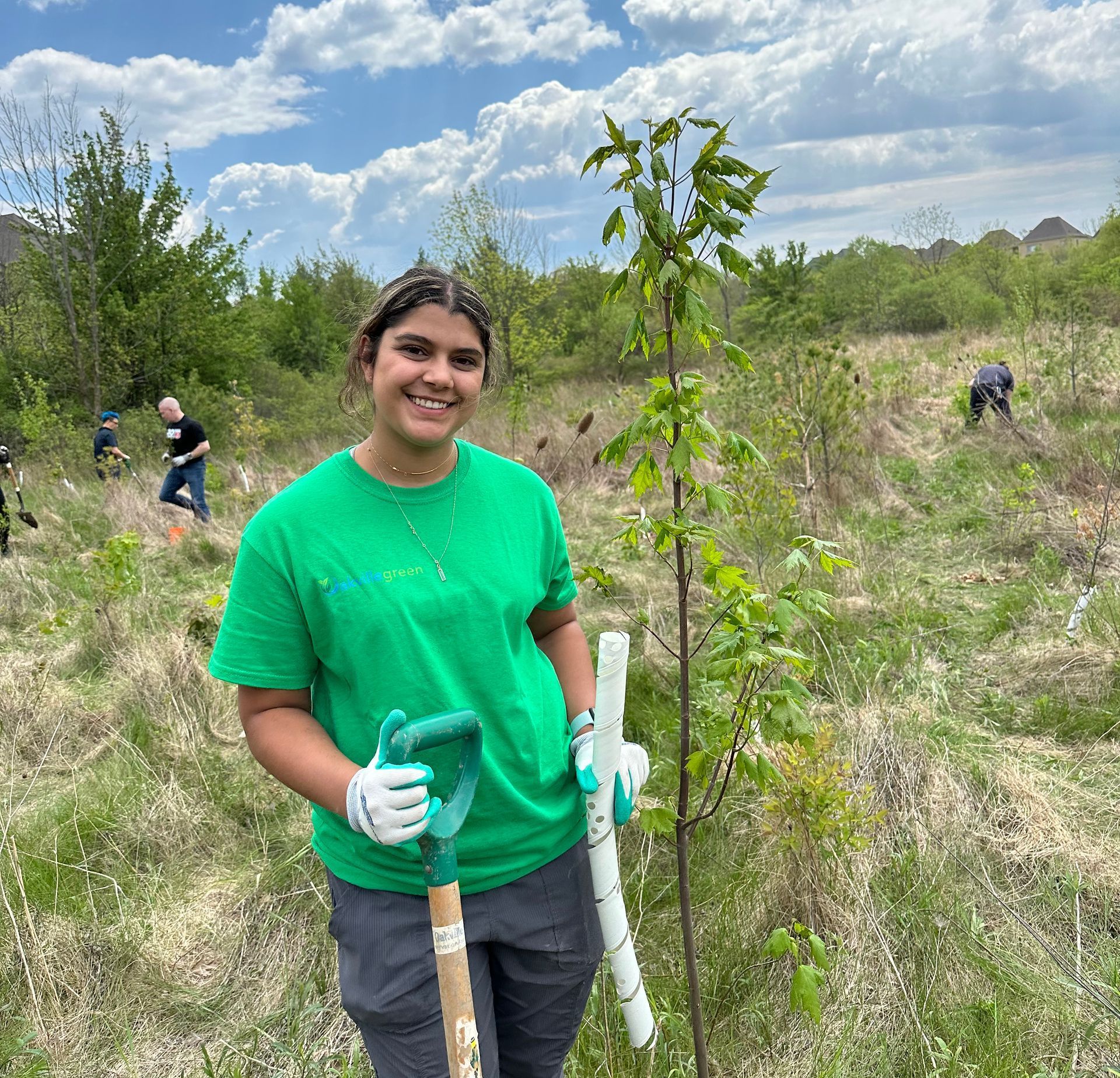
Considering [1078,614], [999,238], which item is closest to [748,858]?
[1078,614]

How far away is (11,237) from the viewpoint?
30.5 metres

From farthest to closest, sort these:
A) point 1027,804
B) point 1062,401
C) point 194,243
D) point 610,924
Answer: point 194,243
point 1062,401
point 1027,804
point 610,924

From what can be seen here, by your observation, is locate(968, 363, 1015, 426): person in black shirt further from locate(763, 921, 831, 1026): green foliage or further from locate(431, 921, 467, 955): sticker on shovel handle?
locate(431, 921, 467, 955): sticker on shovel handle

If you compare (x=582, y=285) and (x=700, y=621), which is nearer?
(x=700, y=621)

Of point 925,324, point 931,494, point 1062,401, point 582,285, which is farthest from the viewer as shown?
point 925,324

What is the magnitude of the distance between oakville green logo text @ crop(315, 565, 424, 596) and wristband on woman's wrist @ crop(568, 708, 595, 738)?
0.50m

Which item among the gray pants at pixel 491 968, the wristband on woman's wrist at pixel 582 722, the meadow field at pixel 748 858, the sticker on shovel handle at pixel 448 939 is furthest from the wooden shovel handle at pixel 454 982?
the meadow field at pixel 748 858

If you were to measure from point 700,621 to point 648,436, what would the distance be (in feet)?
11.1

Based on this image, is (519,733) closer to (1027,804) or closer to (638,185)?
(638,185)

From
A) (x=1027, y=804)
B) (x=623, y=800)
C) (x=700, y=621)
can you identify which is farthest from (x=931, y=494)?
(x=623, y=800)

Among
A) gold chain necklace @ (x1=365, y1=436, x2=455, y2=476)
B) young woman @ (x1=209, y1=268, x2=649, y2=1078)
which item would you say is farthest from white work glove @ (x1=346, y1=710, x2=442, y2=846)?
Result: gold chain necklace @ (x1=365, y1=436, x2=455, y2=476)

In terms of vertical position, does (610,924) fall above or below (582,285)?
below

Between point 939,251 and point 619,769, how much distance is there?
4203cm

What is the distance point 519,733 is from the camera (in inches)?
55.0
